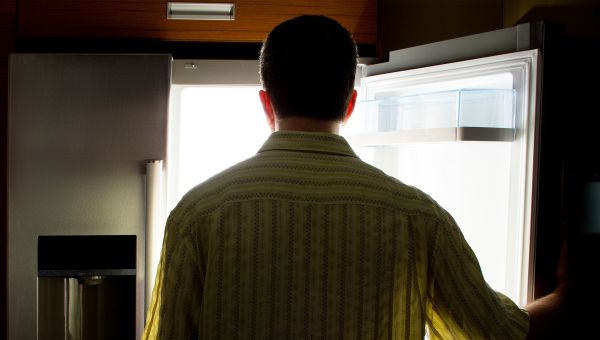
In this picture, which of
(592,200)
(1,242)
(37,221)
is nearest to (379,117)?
(592,200)

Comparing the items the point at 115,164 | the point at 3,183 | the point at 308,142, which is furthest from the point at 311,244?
the point at 3,183

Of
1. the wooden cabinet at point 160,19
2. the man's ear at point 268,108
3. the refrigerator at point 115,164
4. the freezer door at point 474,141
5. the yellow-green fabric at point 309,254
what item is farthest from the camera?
the wooden cabinet at point 160,19

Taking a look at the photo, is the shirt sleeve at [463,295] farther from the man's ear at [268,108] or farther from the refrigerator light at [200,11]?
the refrigerator light at [200,11]

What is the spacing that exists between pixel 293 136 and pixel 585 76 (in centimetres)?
74

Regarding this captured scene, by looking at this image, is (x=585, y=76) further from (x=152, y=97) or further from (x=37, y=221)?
(x=37, y=221)

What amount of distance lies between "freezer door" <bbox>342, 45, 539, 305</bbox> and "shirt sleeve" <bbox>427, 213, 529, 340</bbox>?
403 mm

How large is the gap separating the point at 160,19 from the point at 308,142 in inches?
40.8

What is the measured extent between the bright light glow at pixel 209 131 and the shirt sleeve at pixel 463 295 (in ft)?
3.30

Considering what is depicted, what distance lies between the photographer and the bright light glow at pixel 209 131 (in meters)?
1.75

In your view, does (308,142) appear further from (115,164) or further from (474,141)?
(115,164)

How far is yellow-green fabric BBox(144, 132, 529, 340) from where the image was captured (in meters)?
0.79

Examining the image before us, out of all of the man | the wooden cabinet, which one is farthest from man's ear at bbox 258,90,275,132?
the wooden cabinet

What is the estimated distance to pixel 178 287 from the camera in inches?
32.7

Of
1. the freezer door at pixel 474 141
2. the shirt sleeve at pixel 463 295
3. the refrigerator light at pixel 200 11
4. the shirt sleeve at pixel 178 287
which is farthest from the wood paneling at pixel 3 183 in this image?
the shirt sleeve at pixel 463 295
